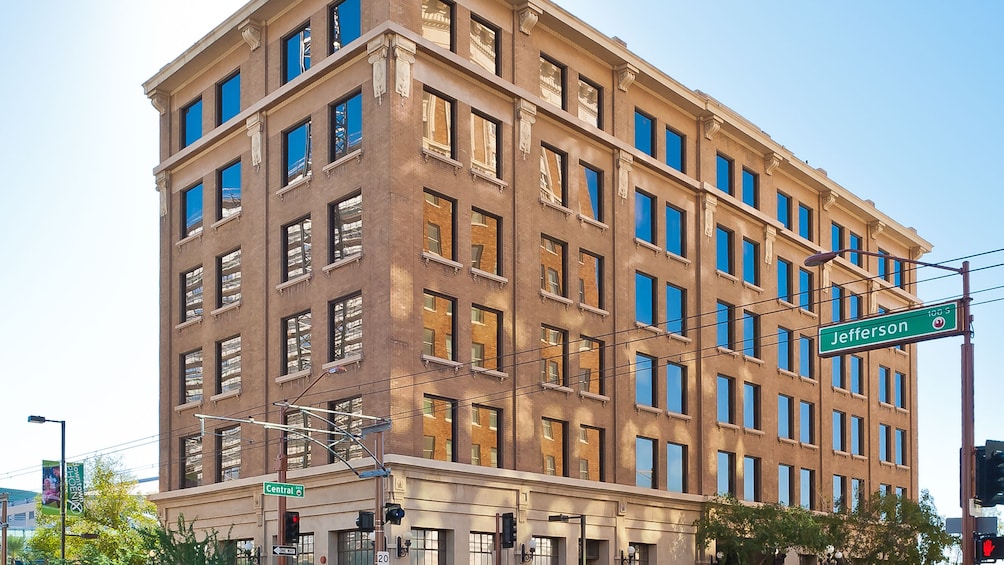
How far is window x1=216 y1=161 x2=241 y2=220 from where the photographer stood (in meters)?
49.7

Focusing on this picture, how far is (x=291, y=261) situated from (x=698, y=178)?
818 inches

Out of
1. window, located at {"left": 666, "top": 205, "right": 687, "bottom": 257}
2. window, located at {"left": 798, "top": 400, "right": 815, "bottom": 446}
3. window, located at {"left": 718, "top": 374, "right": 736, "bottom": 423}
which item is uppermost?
window, located at {"left": 666, "top": 205, "right": 687, "bottom": 257}

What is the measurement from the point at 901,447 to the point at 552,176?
1422 inches

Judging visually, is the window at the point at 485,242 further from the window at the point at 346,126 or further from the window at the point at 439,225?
the window at the point at 346,126

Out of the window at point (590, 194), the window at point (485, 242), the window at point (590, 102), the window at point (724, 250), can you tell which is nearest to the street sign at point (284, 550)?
the window at point (485, 242)

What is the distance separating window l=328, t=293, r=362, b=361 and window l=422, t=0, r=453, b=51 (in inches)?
389

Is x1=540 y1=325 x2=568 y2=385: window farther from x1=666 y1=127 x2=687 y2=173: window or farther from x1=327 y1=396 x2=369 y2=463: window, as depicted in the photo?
x1=666 y1=127 x2=687 y2=173: window

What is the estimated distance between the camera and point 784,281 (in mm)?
63375

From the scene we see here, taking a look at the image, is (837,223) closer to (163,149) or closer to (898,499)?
(898,499)

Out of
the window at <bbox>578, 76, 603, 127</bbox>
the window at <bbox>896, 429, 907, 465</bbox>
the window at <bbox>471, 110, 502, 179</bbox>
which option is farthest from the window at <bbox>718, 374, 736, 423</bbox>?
the window at <bbox>896, 429, 907, 465</bbox>

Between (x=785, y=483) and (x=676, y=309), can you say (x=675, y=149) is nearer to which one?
(x=676, y=309)

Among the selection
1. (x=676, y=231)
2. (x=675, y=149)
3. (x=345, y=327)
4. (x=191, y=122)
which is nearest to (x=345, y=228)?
(x=345, y=327)

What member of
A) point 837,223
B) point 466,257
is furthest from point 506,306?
point 837,223

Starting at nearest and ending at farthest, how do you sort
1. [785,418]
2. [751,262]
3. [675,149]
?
[675,149] < [751,262] < [785,418]
